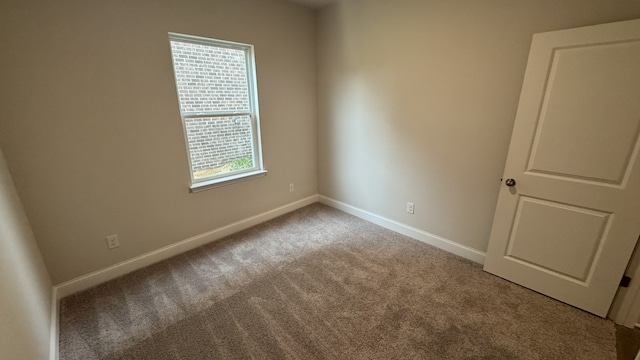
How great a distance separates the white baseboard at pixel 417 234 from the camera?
7.79 feet

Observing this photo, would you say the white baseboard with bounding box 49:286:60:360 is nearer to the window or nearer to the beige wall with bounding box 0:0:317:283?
the beige wall with bounding box 0:0:317:283

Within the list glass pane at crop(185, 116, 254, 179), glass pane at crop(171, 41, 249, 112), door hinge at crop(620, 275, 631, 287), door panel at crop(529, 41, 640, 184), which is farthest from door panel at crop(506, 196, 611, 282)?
glass pane at crop(171, 41, 249, 112)

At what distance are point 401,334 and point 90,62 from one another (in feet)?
9.30

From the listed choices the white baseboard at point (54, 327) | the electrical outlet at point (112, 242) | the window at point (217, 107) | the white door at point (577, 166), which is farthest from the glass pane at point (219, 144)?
the white door at point (577, 166)

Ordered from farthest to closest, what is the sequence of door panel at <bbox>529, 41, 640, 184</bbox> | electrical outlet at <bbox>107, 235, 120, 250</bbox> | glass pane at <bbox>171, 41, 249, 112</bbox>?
1. glass pane at <bbox>171, 41, 249, 112</bbox>
2. electrical outlet at <bbox>107, 235, 120, 250</bbox>
3. door panel at <bbox>529, 41, 640, 184</bbox>

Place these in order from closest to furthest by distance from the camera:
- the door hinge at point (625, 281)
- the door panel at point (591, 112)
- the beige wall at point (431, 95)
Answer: the door panel at point (591, 112)
the door hinge at point (625, 281)
the beige wall at point (431, 95)

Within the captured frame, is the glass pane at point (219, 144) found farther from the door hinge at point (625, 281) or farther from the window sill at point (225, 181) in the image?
the door hinge at point (625, 281)

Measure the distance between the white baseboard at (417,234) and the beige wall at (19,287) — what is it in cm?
281

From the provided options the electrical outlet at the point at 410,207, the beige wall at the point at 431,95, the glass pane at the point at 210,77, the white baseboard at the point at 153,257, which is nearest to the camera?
the beige wall at the point at 431,95

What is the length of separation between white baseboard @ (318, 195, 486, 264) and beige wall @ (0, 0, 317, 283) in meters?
1.53

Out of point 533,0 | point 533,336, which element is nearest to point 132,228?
point 533,336

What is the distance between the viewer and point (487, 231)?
2.25 m

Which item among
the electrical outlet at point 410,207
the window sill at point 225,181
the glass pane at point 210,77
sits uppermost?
the glass pane at point 210,77

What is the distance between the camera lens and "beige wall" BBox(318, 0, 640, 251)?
1884 mm
